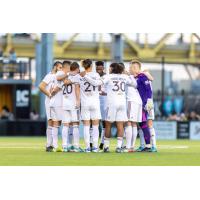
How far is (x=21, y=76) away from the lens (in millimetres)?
44125

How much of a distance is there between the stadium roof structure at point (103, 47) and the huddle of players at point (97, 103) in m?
→ 31.4

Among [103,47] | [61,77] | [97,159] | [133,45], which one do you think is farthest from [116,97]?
[103,47]

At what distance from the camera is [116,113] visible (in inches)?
825

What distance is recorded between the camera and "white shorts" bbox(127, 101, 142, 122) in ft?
69.9

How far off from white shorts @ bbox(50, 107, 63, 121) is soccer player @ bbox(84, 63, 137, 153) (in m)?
1.18

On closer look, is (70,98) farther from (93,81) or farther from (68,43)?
(68,43)

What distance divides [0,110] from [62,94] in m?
24.3

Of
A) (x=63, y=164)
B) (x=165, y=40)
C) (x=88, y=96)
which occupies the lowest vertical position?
(x=63, y=164)

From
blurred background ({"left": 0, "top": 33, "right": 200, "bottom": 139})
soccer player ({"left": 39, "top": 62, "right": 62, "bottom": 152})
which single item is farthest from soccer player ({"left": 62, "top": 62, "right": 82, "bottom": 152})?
blurred background ({"left": 0, "top": 33, "right": 200, "bottom": 139})

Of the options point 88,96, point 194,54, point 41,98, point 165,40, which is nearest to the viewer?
point 88,96

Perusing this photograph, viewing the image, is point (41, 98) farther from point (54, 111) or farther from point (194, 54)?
point (54, 111)

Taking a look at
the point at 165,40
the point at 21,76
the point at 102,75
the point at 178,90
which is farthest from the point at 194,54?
the point at 102,75

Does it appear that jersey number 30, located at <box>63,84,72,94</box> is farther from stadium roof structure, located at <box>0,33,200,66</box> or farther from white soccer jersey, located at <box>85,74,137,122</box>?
stadium roof structure, located at <box>0,33,200,66</box>

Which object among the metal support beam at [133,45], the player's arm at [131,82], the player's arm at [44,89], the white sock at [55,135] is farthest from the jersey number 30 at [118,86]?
the metal support beam at [133,45]
